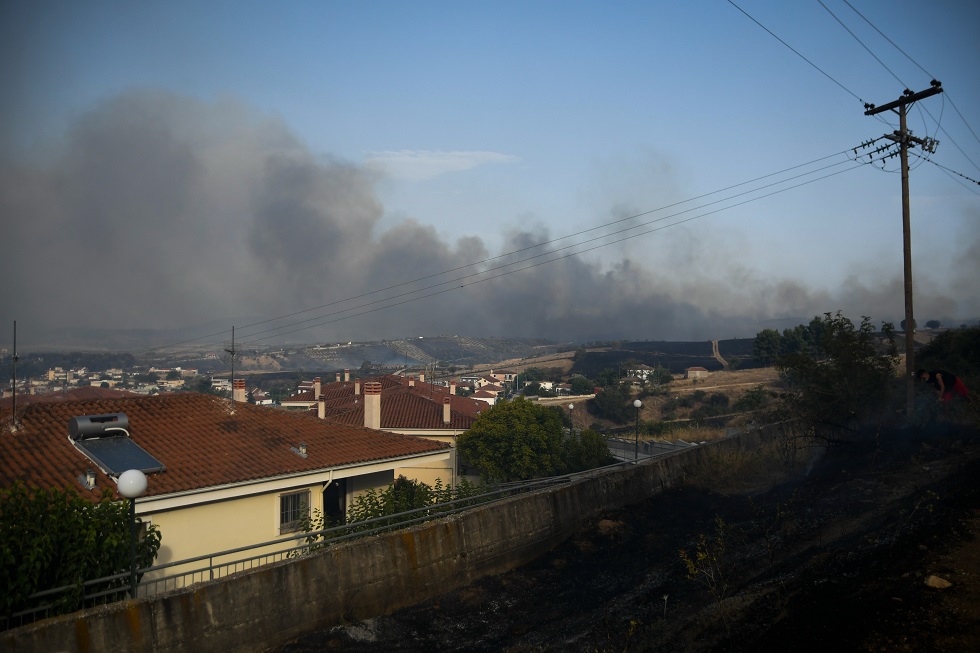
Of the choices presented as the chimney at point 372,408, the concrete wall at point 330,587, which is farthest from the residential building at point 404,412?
→ the concrete wall at point 330,587

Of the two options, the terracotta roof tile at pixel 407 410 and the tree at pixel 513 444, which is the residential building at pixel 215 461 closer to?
the tree at pixel 513 444

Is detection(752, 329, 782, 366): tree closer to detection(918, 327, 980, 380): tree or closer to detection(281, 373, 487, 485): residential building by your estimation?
detection(281, 373, 487, 485): residential building

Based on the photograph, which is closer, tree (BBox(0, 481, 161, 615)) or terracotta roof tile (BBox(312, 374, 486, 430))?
tree (BBox(0, 481, 161, 615))

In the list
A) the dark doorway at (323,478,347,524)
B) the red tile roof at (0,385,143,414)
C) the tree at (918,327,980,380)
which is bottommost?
the dark doorway at (323,478,347,524)

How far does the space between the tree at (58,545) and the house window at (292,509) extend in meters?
6.32

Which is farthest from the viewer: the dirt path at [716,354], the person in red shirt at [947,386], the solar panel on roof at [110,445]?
the dirt path at [716,354]

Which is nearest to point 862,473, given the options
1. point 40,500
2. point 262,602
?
point 262,602

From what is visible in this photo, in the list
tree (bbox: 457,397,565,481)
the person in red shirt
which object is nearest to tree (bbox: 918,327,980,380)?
the person in red shirt

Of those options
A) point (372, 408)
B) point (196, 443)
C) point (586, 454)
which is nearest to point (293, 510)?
point (196, 443)

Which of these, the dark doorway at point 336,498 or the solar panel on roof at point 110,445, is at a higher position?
the solar panel on roof at point 110,445

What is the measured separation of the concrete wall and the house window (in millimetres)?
4923

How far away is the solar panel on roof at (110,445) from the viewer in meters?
15.4

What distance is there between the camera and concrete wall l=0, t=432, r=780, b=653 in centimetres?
924

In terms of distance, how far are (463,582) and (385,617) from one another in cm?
219
